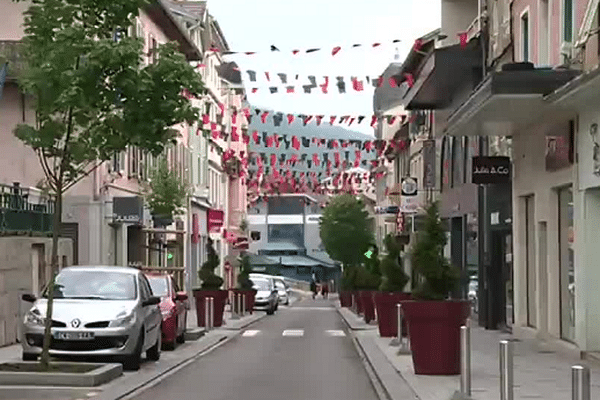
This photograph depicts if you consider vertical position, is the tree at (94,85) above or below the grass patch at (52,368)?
above

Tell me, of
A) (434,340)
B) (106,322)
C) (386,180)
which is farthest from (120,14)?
(386,180)

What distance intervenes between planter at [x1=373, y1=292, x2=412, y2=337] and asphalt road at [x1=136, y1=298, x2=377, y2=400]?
0.93 m

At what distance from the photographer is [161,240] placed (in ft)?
180

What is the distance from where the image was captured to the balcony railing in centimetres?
2733

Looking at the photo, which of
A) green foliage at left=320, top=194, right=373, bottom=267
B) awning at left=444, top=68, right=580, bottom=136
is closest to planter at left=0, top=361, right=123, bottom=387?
awning at left=444, top=68, right=580, bottom=136

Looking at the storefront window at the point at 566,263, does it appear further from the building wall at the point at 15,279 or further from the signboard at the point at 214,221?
the signboard at the point at 214,221

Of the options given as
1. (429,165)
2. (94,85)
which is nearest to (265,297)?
(429,165)

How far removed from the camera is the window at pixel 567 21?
24.3 m

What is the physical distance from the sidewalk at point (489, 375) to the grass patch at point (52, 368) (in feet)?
13.4

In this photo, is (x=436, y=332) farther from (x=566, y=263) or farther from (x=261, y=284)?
(x=261, y=284)

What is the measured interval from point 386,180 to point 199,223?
2134cm

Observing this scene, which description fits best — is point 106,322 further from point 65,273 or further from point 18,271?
point 18,271

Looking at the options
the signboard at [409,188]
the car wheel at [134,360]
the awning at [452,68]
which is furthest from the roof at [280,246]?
the car wheel at [134,360]

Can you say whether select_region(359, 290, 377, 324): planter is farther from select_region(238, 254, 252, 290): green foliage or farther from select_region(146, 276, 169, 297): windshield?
select_region(146, 276, 169, 297): windshield
